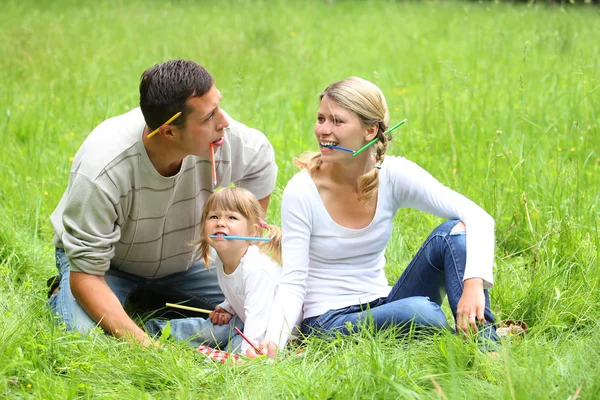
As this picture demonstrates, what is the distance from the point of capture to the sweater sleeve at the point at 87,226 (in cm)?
279

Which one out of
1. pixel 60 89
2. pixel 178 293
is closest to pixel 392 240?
pixel 178 293

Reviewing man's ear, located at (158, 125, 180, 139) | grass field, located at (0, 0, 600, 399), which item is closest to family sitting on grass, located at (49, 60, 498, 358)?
man's ear, located at (158, 125, 180, 139)

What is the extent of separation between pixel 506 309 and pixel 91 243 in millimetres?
1576

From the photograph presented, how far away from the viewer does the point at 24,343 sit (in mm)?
2502

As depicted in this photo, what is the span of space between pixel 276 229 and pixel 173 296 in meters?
0.65

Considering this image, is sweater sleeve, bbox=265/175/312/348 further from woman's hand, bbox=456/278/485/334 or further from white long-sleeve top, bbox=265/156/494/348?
woman's hand, bbox=456/278/485/334

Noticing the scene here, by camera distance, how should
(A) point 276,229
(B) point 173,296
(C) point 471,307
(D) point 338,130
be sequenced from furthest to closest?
(B) point 173,296, (A) point 276,229, (D) point 338,130, (C) point 471,307

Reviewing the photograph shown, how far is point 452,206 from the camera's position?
2689 mm

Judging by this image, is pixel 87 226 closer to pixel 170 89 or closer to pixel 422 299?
pixel 170 89

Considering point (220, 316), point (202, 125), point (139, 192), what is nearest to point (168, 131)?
point (202, 125)

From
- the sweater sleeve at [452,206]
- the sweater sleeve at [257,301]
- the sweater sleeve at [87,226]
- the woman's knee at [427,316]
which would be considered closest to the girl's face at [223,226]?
the sweater sleeve at [257,301]

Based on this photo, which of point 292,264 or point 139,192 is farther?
point 139,192

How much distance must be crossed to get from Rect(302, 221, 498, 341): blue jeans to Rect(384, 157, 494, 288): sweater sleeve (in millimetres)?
55

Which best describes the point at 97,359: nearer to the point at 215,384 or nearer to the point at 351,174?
the point at 215,384
